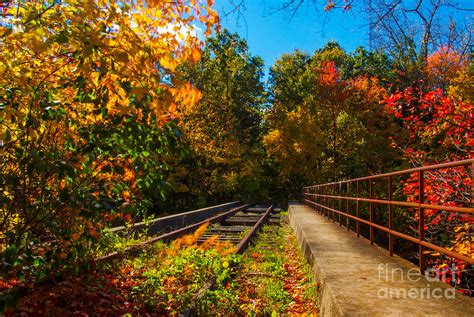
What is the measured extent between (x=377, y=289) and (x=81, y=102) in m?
3.78

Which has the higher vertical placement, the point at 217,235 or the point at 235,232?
the point at 217,235

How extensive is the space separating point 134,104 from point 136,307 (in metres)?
2.73

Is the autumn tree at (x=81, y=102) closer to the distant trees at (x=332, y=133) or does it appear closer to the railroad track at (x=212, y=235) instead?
the railroad track at (x=212, y=235)

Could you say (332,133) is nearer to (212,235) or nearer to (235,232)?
(235,232)

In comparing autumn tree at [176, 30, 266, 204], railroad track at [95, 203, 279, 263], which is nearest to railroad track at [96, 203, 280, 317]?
railroad track at [95, 203, 279, 263]

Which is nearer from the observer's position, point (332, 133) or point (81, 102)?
point (81, 102)

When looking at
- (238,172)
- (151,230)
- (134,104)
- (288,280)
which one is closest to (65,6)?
(134,104)

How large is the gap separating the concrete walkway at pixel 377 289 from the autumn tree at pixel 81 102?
7.60ft

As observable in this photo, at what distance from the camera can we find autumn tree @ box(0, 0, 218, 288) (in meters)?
3.18

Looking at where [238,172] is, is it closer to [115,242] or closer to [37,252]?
[115,242]

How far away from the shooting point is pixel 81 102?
13.1 feet

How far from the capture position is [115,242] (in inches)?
295

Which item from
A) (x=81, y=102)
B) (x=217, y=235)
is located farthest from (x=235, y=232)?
(x=81, y=102)

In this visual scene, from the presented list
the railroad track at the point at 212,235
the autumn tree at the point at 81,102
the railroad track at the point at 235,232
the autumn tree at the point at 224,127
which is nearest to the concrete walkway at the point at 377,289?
the railroad track at the point at 212,235
